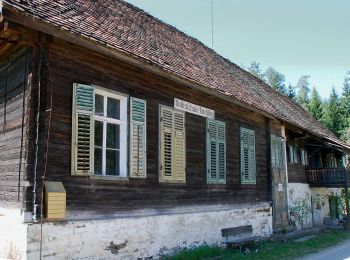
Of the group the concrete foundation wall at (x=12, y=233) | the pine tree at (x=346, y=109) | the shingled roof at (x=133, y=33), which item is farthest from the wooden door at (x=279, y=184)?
the pine tree at (x=346, y=109)

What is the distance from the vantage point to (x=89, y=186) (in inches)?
303

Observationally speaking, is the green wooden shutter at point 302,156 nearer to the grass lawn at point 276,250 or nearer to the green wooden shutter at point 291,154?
the green wooden shutter at point 291,154

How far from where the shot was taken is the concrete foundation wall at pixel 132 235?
6.91 meters

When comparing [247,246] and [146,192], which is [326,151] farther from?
[146,192]

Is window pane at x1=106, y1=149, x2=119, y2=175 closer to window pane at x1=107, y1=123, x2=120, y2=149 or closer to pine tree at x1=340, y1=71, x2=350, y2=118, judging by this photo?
window pane at x1=107, y1=123, x2=120, y2=149

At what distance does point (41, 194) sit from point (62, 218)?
54 centimetres

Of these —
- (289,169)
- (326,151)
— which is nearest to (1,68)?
(289,169)

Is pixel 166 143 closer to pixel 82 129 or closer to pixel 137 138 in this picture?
pixel 137 138

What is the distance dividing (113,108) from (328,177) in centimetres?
1377

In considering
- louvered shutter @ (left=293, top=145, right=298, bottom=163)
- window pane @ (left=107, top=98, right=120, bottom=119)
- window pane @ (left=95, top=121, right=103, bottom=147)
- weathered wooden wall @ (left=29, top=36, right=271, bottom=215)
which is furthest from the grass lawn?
louvered shutter @ (left=293, top=145, right=298, bottom=163)

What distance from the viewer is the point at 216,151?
459 inches

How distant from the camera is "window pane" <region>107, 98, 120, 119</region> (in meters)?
8.40

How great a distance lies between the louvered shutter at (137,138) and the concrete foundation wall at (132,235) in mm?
1001

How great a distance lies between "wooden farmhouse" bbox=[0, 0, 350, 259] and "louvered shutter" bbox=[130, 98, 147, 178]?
22mm
